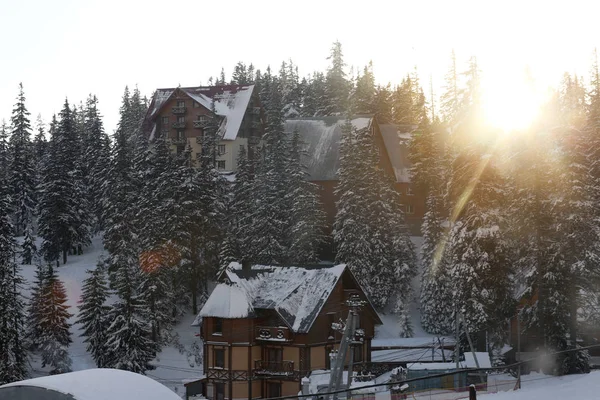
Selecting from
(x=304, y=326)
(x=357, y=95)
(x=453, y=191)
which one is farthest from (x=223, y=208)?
(x=357, y=95)

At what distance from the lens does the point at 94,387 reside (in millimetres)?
12094

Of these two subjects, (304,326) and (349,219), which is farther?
(349,219)

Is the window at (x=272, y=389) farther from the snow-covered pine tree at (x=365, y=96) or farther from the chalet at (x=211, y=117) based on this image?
the snow-covered pine tree at (x=365, y=96)

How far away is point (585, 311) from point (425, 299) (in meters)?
20.1

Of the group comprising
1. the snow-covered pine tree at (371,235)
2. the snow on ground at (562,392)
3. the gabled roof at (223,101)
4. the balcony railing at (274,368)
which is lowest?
the balcony railing at (274,368)

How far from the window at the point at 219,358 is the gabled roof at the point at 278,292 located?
8.58ft

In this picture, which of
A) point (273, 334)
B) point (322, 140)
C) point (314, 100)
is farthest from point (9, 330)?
point (314, 100)

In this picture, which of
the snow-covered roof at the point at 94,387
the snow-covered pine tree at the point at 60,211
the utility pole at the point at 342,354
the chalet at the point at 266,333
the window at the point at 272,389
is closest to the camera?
the snow-covered roof at the point at 94,387

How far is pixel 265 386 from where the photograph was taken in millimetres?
49875

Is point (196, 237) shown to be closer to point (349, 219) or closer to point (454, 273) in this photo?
point (349, 219)

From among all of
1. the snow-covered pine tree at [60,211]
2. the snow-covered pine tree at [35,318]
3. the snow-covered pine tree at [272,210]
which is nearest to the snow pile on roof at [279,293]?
the snow-covered pine tree at [272,210]

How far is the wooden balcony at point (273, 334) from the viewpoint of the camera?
49.4m

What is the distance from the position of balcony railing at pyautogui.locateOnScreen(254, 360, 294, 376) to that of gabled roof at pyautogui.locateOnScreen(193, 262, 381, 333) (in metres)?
2.70

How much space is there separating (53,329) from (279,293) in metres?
20.0
